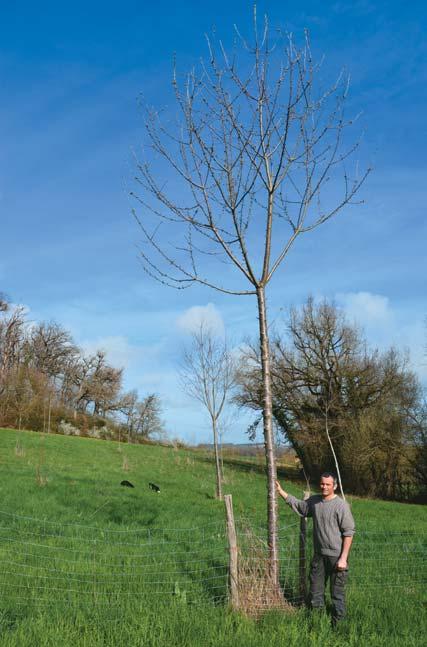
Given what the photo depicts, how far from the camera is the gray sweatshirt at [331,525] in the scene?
22.1 ft

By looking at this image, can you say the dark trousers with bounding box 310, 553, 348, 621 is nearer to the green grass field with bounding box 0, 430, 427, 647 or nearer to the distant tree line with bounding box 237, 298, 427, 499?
the green grass field with bounding box 0, 430, 427, 647

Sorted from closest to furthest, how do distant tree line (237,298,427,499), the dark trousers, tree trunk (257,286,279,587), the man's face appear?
the dark trousers
the man's face
tree trunk (257,286,279,587)
distant tree line (237,298,427,499)

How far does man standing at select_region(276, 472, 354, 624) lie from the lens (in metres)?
6.62

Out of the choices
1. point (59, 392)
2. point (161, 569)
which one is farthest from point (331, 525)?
point (59, 392)

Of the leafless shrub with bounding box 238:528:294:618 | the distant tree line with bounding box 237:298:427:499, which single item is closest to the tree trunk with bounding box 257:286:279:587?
the leafless shrub with bounding box 238:528:294:618

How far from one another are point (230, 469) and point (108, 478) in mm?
15463

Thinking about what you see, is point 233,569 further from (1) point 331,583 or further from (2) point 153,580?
Result: (2) point 153,580

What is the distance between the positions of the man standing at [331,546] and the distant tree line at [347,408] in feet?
95.5

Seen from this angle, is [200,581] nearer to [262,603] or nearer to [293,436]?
[262,603]

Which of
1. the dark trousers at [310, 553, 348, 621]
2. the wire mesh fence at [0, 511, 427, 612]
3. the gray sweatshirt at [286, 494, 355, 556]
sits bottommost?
the wire mesh fence at [0, 511, 427, 612]

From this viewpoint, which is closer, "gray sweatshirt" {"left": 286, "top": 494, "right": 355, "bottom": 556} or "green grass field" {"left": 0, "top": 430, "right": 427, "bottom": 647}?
"green grass field" {"left": 0, "top": 430, "right": 427, "bottom": 647}

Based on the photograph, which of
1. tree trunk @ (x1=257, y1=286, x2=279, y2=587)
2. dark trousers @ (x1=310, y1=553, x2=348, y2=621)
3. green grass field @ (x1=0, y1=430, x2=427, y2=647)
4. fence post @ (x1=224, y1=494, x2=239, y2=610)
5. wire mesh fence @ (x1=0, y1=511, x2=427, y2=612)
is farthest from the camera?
wire mesh fence @ (x1=0, y1=511, x2=427, y2=612)

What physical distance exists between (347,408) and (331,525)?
32.4 m

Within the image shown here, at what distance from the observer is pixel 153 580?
837 centimetres
